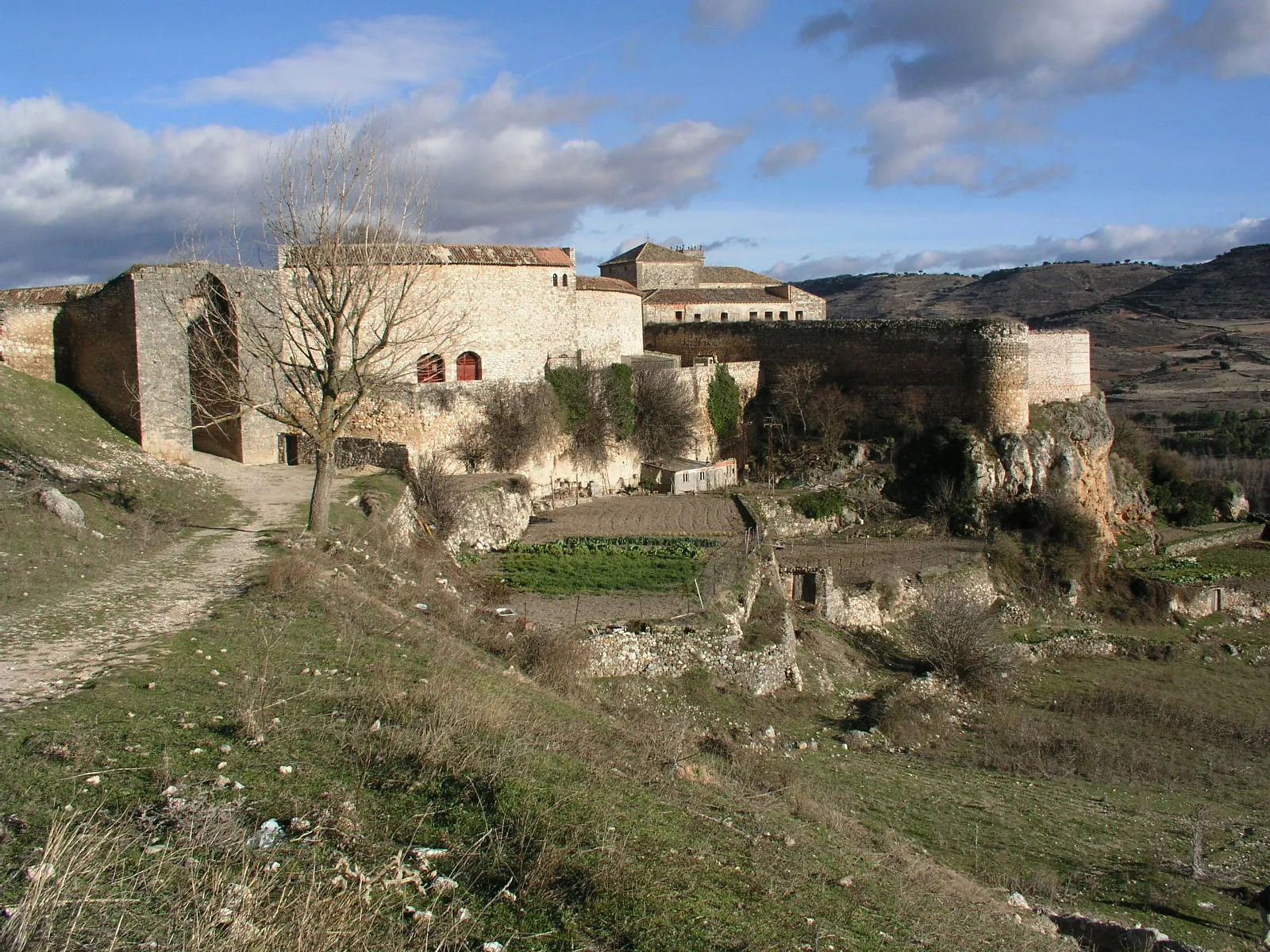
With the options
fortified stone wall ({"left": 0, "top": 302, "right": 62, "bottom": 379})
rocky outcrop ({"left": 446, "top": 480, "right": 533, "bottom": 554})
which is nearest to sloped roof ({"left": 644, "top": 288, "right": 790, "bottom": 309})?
rocky outcrop ({"left": 446, "top": 480, "right": 533, "bottom": 554})

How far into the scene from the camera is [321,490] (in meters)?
12.9

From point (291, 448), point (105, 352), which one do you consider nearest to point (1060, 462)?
point (291, 448)

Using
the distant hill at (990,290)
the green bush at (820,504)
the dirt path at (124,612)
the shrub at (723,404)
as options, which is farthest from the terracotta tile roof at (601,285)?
the distant hill at (990,290)

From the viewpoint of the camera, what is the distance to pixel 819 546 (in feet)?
77.0

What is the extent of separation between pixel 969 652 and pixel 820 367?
14.1 m

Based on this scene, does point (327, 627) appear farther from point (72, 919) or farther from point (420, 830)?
point (72, 919)

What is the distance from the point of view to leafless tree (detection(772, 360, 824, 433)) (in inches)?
1161

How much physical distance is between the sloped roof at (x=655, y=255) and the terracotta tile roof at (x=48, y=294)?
24.1m

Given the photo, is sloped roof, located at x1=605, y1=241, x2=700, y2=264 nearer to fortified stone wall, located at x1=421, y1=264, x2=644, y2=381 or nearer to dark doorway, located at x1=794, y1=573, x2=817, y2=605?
fortified stone wall, located at x1=421, y1=264, x2=644, y2=381

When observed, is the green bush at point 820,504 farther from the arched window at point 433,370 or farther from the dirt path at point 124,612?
the dirt path at point 124,612

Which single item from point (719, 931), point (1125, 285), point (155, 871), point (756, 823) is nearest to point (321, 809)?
point (155, 871)

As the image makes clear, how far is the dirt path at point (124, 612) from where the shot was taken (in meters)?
7.02

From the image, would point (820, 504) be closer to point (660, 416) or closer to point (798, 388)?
point (660, 416)

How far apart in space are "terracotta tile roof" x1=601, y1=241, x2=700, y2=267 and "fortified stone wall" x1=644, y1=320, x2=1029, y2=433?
26.9ft
